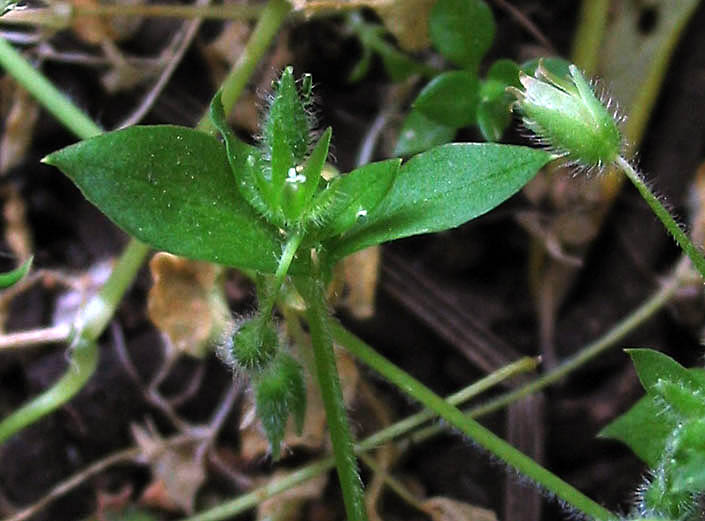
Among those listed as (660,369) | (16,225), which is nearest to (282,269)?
(660,369)

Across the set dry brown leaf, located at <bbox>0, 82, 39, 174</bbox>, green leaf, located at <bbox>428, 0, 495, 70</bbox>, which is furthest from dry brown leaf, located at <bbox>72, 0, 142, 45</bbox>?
green leaf, located at <bbox>428, 0, 495, 70</bbox>

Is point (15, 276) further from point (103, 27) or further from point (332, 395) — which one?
point (103, 27)

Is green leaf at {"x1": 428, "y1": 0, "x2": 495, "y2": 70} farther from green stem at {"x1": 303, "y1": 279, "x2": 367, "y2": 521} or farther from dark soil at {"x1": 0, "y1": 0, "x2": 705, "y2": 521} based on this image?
green stem at {"x1": 303, "y1": 279, "x2": 367, "y2": 521}

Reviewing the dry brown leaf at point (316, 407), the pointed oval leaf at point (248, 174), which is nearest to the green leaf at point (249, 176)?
the pointed oval leaf at point (248, 174)

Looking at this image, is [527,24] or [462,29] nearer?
[462,29]

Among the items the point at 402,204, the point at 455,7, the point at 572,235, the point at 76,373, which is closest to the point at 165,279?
the point at 76,373

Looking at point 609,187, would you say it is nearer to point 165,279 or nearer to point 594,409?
point 594,409
